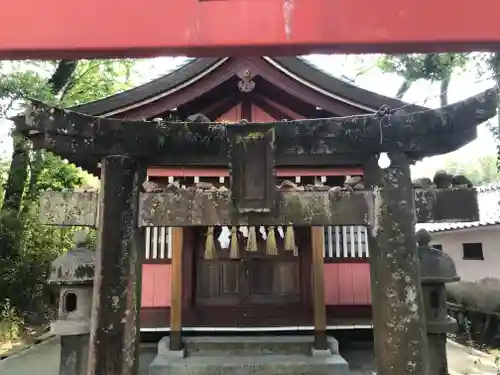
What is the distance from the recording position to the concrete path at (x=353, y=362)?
25.1 feet

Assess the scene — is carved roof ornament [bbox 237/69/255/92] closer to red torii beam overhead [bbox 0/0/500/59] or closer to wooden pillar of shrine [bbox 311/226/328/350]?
wooden pillar of shrine [bbox 311/226/328/350]

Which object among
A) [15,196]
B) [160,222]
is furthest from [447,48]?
[15,196]

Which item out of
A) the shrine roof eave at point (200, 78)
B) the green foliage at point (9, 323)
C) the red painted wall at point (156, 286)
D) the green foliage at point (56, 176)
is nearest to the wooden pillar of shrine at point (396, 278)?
the shrine roof eave at point (200, 78)

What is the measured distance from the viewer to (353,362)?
7988 millimetres

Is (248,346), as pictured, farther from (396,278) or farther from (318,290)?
(396,278)

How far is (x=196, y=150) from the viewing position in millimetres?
4473

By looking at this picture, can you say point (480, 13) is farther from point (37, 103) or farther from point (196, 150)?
point (37, 103)

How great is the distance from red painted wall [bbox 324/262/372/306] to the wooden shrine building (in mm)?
20

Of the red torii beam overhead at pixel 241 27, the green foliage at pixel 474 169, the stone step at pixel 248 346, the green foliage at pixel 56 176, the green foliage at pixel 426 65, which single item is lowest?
the stone step at pixel 248 346

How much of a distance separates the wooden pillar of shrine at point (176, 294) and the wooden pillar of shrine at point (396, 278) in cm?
471

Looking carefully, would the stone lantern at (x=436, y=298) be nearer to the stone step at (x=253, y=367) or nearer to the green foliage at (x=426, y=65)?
the stone step at (x=253, y=367)

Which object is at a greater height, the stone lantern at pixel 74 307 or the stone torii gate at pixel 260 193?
the stone torii gate at pixel 260 193

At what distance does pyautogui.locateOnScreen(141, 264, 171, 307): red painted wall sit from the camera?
8500 mm

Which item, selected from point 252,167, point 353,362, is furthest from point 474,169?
point 252,167
